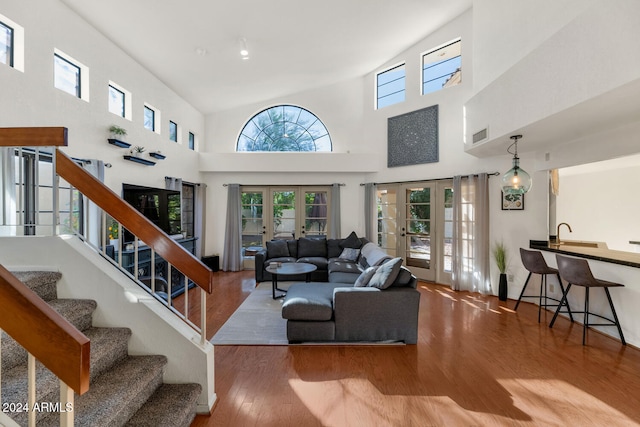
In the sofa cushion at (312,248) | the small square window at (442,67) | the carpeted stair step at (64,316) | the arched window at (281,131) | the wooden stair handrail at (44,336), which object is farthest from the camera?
the arched window at (281,131)

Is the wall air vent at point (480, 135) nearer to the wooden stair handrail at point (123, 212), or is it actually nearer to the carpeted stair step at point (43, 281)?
the wooden stair handrail at point (123, 212)

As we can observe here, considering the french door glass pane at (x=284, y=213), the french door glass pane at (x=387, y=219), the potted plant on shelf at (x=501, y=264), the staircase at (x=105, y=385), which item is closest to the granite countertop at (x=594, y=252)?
the potted plant on shelf at (x=501, y=264)

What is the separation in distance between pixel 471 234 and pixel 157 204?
217 inches

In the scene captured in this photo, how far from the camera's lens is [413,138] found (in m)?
6.27

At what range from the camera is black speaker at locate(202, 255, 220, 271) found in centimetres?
694

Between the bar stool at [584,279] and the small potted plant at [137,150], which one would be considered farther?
the small potted plant at [137,150]

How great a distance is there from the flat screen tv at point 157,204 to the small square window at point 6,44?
185cm

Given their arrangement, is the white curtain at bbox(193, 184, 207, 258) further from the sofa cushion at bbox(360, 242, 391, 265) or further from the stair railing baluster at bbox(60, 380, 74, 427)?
the stair railing baluster at bbox(60, 380, 74, 427)

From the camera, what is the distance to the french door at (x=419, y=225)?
590cm

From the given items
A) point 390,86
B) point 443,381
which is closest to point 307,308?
point 443,381

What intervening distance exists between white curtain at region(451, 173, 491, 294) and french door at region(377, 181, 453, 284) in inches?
10.6

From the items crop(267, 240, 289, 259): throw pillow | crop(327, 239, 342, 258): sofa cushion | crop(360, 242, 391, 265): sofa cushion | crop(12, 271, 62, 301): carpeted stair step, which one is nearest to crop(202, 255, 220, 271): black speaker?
crop(267, 240, 289, 259): throw pillow

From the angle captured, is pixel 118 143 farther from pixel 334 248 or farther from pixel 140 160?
pixel 334 248

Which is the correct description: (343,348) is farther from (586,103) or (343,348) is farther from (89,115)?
(89,115)
